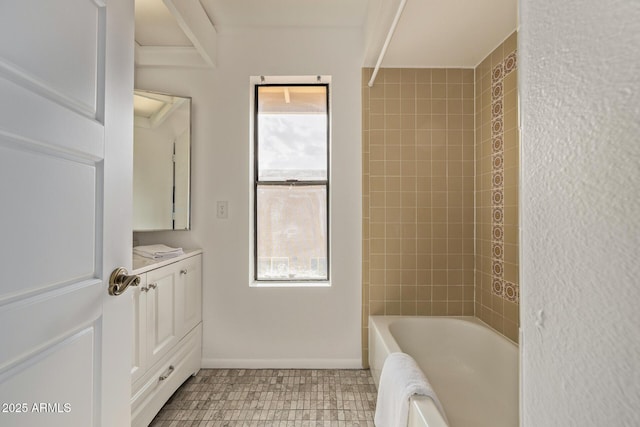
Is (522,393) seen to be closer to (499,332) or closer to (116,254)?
(116,254)

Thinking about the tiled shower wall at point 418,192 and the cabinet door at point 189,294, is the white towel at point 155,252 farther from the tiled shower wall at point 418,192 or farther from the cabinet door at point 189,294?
the tiled shower wall at point 418,192

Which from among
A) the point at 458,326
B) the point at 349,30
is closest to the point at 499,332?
the point at 458,326

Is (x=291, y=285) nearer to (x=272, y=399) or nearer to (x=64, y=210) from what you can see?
(x=272, y=399)

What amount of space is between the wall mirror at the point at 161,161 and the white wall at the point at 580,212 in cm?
218

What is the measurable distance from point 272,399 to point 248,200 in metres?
1.29

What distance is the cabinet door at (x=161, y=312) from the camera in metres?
1.64

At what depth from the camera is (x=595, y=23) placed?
0.89 feet

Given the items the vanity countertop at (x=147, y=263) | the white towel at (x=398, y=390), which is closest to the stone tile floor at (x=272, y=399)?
the white towel at (x=398, y=390)

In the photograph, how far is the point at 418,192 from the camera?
2354 mm

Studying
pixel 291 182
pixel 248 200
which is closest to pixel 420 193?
pixel 291 182

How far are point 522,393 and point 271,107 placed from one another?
2.49 meters

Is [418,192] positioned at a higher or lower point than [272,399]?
higher

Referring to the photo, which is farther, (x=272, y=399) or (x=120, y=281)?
(x=272, y=399)

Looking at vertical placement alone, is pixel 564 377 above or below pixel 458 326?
above
